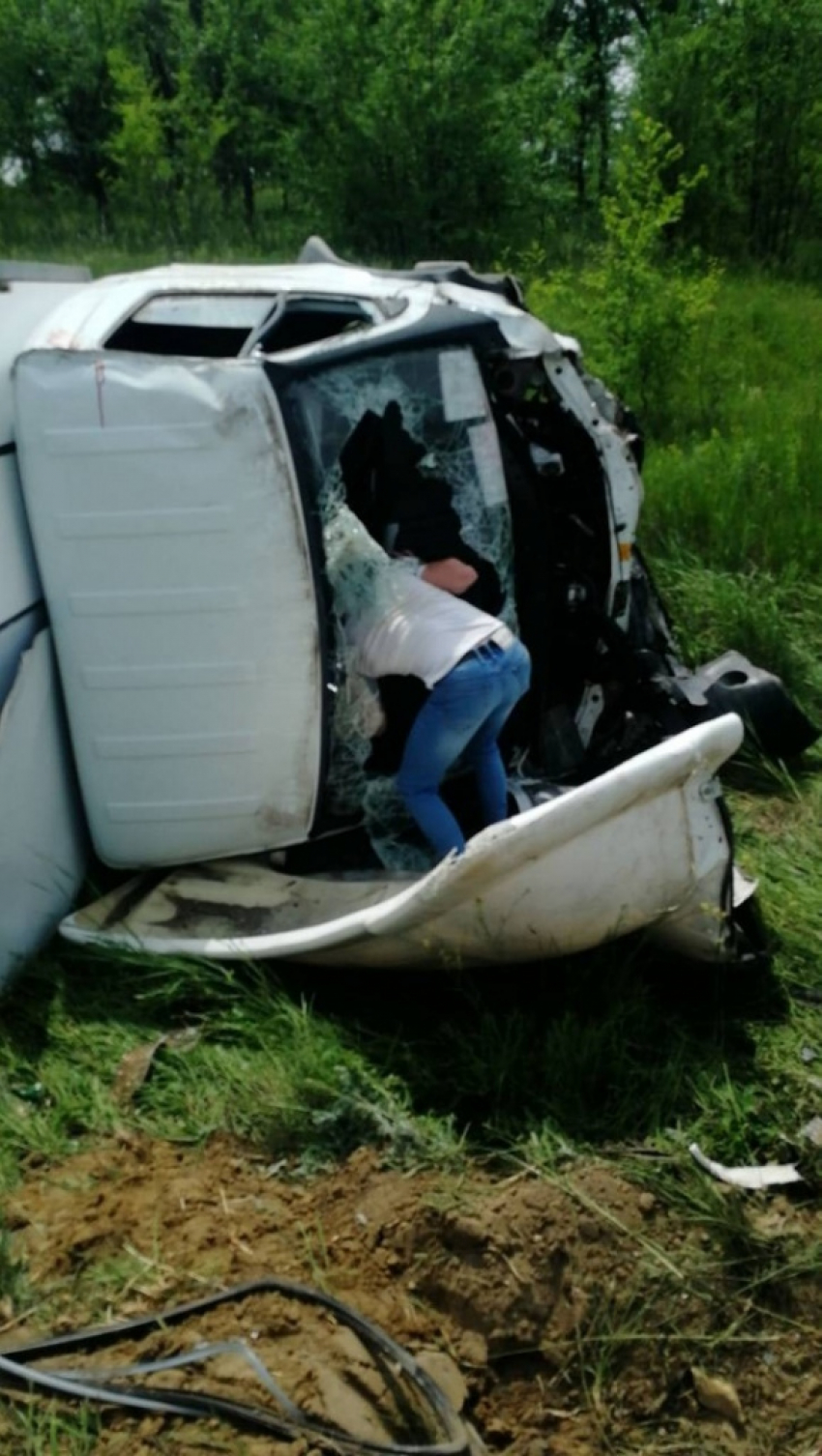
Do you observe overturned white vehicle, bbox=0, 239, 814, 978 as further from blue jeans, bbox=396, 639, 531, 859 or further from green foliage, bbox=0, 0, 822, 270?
green foliage, bbox=0, 0, 822, 270

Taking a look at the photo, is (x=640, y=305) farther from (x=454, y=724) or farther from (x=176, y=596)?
(x=176, y=596)

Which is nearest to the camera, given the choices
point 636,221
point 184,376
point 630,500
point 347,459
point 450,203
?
point 184,376

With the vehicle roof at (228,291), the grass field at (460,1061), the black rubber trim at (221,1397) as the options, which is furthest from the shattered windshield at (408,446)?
the black rubber trim at (221,1397)

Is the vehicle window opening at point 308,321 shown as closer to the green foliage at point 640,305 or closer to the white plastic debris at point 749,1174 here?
the white plastic debris at point 749,1174

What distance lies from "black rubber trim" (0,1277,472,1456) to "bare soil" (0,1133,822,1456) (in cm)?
3

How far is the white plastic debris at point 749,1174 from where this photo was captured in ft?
9.82

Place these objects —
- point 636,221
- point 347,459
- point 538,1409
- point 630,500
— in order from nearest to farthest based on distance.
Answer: point 538,1409 → point 347,459 → point 630,500 → point 636,221

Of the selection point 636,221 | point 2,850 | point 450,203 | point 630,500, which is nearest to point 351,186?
point 450,203

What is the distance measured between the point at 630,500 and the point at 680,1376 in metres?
2.70

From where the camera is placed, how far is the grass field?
306 cm

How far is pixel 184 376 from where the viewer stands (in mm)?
3494

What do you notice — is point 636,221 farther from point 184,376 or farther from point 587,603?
point 184,376

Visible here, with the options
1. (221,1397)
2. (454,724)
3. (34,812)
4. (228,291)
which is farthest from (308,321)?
(221,1397)

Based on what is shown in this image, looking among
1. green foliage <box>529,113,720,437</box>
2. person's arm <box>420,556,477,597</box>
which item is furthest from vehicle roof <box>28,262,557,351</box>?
green foliage <box>529,113,720,437</box>
